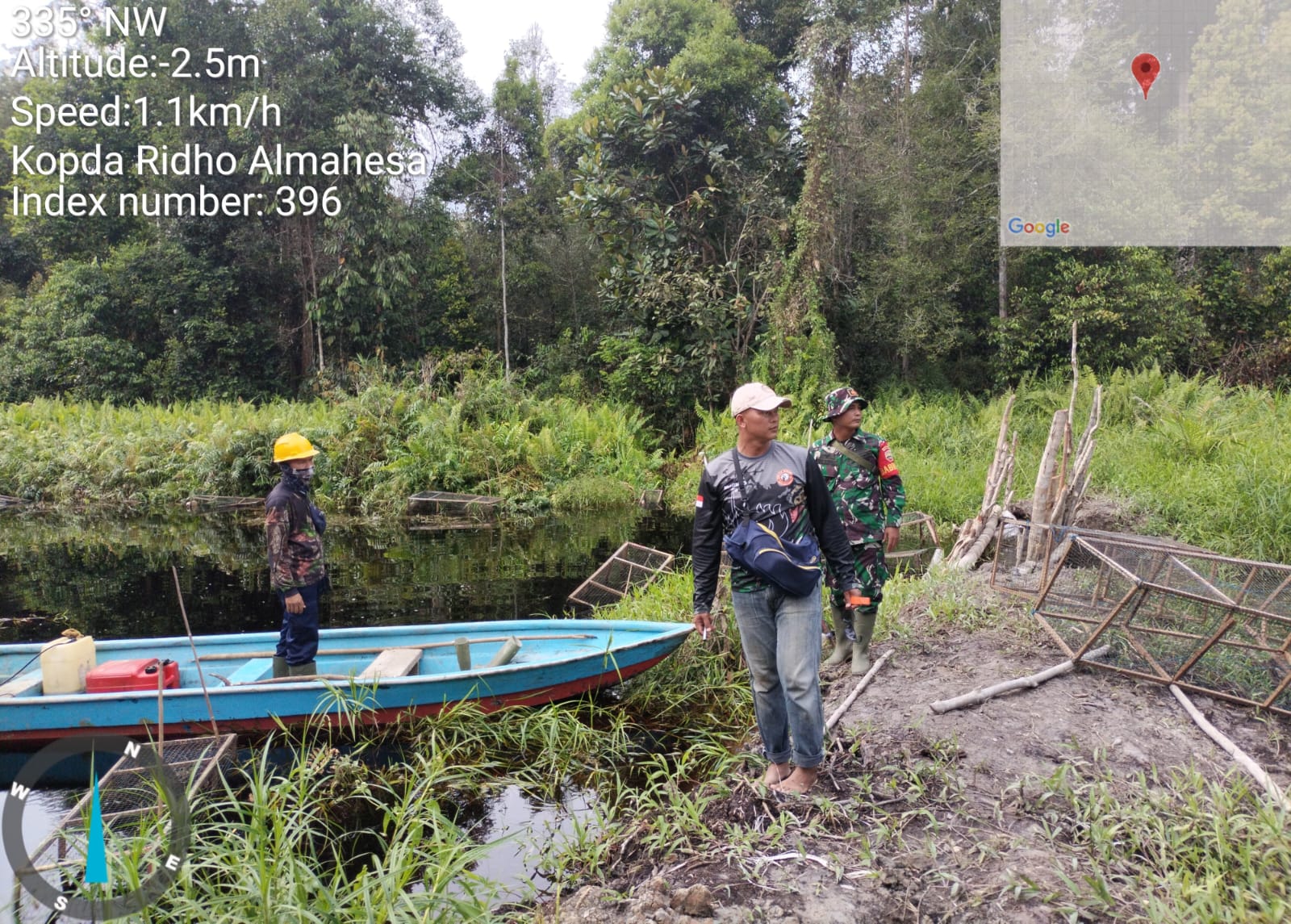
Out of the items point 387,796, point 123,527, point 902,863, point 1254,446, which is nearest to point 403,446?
point 123,527

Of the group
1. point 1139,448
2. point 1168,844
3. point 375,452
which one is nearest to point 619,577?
point 1168,844

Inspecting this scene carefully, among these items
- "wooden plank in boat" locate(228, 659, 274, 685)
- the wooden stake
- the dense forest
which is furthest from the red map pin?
"wooden plank in boat" locate(228, 659, 274, 685)

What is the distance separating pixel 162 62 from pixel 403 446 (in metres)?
12.8

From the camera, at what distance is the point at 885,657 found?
5.11 meters

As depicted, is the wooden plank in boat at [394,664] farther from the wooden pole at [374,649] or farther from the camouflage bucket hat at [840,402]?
the camouflage bucket hat at [840,402]

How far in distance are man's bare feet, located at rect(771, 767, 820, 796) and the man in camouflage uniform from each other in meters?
1.32

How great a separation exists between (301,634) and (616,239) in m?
13.4

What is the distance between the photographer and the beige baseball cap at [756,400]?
11.3ft

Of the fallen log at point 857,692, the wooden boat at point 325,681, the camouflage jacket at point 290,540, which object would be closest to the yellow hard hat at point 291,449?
the camouflage jacket at point 290,540

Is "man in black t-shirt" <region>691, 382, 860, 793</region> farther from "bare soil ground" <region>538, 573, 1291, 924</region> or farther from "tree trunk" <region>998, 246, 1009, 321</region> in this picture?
"tree trunk" <region>998, 246, 1009, 321</region>

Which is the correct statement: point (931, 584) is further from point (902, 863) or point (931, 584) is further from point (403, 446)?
point (403, 446)

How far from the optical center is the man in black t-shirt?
3479mm

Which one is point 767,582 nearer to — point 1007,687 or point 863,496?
point 863,496

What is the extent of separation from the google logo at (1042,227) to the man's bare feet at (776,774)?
13507mm
